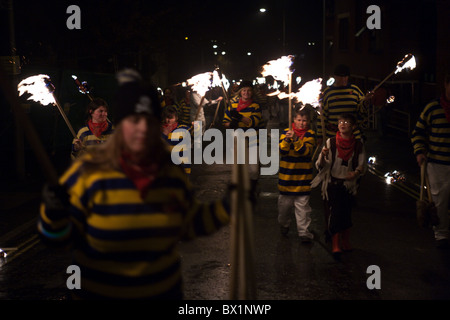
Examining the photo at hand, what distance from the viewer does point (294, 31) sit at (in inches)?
2391

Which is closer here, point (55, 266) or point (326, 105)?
point (55, 266)

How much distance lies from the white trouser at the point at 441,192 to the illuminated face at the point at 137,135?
546cm

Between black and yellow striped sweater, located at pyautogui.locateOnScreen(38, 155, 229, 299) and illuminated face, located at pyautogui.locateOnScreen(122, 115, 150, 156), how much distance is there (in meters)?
0.14

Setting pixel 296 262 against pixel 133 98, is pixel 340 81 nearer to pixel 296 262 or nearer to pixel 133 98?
pixel 296 262

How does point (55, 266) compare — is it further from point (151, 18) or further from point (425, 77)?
point (425, 77)

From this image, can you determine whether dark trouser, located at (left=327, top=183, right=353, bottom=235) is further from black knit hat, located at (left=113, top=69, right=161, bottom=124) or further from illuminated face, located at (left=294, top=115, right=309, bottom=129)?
black knit hat, located at (left=113, top=69, right=161, bottom=124)

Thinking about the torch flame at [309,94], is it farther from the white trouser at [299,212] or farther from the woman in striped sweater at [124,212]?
the woman in striped sweater at [124,212]

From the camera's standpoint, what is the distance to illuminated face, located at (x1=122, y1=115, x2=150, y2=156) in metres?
2.97

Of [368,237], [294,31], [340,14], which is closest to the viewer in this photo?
[368,237]

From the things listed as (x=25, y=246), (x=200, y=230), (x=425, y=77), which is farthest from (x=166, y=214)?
(x=425, y=77)

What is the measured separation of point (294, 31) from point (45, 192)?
59899 millimetres

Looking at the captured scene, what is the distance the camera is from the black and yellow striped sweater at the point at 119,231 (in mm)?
2902

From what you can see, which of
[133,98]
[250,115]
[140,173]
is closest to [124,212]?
[140,173]
